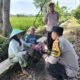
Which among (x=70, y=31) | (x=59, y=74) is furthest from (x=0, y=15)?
(x=59, y=74)

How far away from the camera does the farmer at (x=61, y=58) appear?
7598 millimetres

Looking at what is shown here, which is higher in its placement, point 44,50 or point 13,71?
point 44,50

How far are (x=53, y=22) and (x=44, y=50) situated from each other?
2.50 m

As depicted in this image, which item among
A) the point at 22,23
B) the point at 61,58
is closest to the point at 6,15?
the point at 61,58

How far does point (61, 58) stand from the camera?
7812 mm

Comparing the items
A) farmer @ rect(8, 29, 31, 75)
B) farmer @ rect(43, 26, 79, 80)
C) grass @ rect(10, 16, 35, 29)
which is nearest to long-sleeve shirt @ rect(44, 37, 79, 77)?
farmer @ rect(43, 26, 79, 80)

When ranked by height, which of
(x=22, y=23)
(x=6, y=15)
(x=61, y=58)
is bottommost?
(x=22, y=23)

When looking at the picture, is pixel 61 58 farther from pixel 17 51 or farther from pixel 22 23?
pixel 22 23

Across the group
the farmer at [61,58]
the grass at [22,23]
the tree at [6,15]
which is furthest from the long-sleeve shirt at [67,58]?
the grass at [22,23]

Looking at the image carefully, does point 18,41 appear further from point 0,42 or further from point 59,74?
point 0,42

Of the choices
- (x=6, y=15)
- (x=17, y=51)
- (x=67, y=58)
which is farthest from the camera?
(x=6, y=15)

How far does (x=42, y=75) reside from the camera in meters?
9.46

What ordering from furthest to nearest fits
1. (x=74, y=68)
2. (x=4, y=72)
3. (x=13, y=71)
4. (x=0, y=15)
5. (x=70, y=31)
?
(x=0, y=15) → (x=70, y=31) → (x=13, y=71) → (x=4, y=72) → (x=74, y=68)

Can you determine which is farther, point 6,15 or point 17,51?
point 6,15
